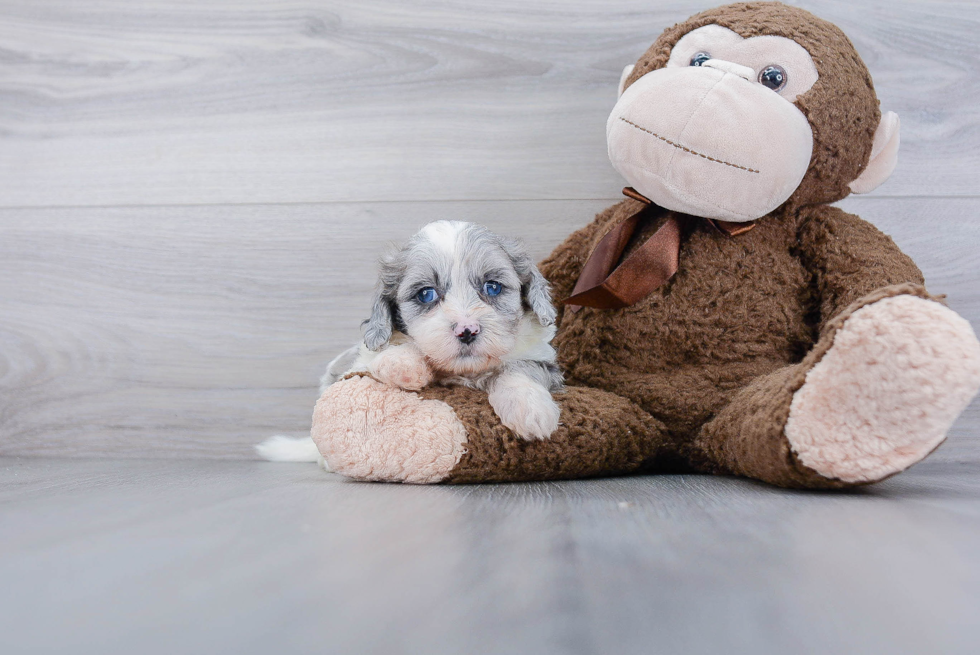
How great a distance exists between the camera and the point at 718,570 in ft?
1.68

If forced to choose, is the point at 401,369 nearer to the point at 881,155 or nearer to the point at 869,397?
the point at 869,397

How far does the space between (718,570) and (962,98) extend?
4.71ft

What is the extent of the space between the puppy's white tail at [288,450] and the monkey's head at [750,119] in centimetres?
81

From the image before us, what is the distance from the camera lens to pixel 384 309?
1.10 metres

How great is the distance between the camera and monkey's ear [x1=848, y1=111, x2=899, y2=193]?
1.13 meters

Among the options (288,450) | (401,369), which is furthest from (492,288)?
(288,450)

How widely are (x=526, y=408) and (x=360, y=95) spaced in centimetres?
94

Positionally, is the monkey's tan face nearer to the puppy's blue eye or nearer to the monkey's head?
the monkey's head

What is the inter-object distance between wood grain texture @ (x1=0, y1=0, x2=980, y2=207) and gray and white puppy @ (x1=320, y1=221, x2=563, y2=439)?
463 mm

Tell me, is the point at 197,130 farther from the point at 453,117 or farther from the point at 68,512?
the point at 68,512

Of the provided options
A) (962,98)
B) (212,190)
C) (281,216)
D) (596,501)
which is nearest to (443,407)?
(596,501)

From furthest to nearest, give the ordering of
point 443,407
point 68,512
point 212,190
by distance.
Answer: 1. point 212,190
2. point 443,407
3. point 68,512

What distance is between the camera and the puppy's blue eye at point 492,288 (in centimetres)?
108

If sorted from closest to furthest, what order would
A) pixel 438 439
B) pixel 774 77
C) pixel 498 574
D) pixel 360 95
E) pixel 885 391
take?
1. pixel 498 574
2. pixel 885 391
3. pixel 438 439
4. pixel 774 77
5. pixel 360 95
